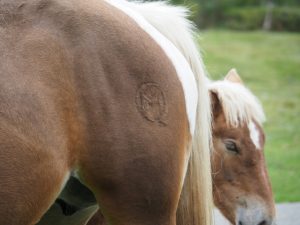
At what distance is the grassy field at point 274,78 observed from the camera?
9039 mm

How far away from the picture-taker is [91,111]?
2.41 meters

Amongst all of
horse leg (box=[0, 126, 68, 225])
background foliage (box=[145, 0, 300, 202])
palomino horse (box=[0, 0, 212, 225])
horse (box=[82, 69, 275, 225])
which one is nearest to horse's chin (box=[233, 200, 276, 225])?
horse (box=[82, 69, 275, 225])

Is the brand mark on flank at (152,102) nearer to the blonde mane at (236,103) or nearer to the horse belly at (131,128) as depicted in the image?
the horse belly at (131,128)

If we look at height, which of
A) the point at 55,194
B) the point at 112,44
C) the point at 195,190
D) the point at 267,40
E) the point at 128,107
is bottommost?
the point at 267,40

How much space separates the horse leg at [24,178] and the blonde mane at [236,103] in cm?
184

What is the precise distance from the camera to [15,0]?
245cm

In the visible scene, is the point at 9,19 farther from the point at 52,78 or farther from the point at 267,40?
the point at 267,40

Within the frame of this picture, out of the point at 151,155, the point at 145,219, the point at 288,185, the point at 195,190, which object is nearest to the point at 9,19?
the point at 151,155

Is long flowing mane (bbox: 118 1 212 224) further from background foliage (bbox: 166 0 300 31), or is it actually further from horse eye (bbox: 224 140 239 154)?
background foliage (bbox: 166 0 300 31)

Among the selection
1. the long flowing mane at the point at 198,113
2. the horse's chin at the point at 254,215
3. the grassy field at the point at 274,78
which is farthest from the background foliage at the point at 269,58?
the horse's chin at the point at 254,215

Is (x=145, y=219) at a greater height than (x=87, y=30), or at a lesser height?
lesser

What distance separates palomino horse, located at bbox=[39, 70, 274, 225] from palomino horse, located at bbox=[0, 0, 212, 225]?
1.49 meters

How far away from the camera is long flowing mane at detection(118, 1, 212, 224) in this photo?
9.45 ft

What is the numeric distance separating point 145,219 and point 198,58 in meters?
0.80
